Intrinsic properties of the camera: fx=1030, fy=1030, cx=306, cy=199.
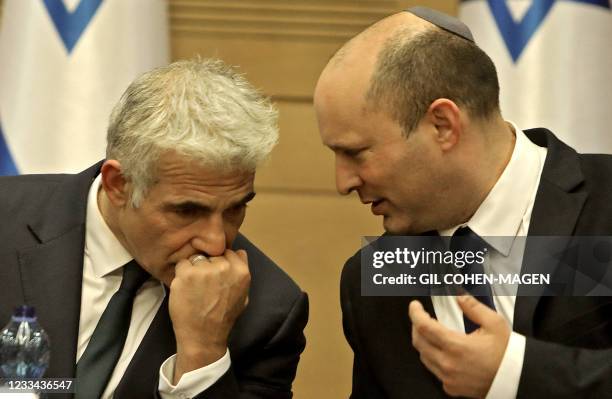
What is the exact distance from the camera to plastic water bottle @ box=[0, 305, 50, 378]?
2039 millimetres

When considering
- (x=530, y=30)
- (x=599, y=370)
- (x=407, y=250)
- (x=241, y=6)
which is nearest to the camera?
(x=599, y=370)

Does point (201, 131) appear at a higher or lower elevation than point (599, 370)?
higher

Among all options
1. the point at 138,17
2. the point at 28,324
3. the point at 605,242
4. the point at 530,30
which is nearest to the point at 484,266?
the point at 605,242

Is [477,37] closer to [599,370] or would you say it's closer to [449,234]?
[449,234]

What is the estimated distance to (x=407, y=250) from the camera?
8.87 feet

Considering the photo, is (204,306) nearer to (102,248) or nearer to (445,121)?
(102,248)

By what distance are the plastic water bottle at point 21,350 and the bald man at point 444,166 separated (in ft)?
Result: 2.78

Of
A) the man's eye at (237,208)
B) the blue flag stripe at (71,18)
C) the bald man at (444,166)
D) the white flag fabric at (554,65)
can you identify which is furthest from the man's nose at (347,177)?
the blue flag stripe at (71,18)

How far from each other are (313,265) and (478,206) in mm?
1936

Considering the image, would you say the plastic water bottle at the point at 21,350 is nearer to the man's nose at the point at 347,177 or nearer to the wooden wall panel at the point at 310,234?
the man's nose at the point at 347,177

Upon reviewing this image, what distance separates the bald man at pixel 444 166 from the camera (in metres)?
2.47

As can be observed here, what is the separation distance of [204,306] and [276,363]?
0.99 ft

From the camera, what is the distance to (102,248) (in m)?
2.75

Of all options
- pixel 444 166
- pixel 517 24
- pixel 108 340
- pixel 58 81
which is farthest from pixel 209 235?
pixel 517 24
